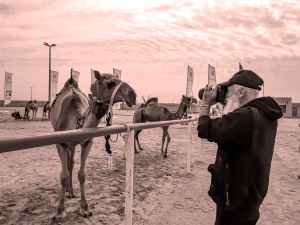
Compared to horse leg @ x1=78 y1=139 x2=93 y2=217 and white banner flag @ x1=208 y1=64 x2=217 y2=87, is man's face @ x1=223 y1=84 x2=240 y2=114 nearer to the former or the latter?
horse leg @ x1=78 y1=139 x2=93 y2=217

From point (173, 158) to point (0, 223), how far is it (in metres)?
5.12

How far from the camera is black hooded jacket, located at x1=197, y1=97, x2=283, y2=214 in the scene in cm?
155

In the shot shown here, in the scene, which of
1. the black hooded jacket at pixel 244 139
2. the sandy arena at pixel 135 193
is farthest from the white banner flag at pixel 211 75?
the black hooded jacket at pixel 244 139

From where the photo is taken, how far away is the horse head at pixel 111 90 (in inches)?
105

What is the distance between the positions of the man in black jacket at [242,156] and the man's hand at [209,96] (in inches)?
7.5

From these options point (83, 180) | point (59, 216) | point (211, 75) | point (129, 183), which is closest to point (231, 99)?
point (129, 183)

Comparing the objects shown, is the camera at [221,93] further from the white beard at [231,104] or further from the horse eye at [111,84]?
the horse eye at [111,84]

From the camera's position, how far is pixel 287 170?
6.13 meters

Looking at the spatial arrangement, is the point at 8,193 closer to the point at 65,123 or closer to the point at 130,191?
the point at 65,123

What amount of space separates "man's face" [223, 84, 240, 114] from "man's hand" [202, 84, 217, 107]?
10cm

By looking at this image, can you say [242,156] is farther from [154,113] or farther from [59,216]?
[154,113]

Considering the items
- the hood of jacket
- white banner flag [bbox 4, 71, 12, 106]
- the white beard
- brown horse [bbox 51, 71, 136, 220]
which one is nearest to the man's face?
the white beard

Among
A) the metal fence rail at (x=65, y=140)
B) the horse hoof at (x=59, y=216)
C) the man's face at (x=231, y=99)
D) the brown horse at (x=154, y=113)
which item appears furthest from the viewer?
the brown horse at (x=154, y=113)

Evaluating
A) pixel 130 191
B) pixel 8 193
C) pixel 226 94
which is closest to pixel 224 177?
pixel 226 94
